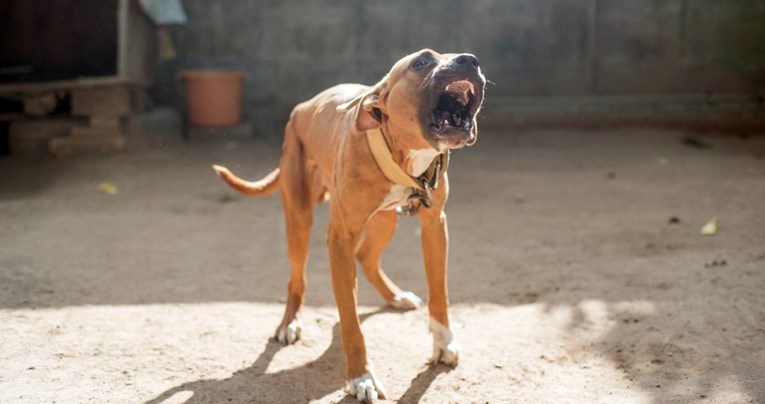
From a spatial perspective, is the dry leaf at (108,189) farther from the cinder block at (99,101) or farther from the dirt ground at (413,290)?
the cinder block at (99,101)

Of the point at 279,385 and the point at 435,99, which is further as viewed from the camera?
the point at 279,385

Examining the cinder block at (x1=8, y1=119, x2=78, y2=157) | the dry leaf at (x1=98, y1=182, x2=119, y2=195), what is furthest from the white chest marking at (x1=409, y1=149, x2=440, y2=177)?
the cinder block at (x1=8, y1=119, x2=78, y2=157)

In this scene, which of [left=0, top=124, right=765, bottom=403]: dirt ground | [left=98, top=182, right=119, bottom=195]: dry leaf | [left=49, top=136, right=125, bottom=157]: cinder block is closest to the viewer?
[left=0, top=124, right=765, bottom=403]: dirt ground

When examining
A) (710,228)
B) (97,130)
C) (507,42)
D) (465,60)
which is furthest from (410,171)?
(507,42)

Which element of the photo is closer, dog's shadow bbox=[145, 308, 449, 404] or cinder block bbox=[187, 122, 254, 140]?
dog's shadow bbox=[145, 308, 449, 404]

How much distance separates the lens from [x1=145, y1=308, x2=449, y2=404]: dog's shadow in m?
3.26

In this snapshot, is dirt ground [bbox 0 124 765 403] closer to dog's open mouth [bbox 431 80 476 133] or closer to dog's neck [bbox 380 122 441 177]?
dog's neck [bbox 380 122 441 177]

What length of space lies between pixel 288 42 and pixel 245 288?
542 centimetres

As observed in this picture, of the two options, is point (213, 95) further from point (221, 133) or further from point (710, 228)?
point (710, 228)

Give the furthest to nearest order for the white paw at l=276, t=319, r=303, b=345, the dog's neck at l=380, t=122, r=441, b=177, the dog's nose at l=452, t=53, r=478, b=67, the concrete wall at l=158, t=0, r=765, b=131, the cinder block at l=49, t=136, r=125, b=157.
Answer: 1. the concrete wall at l=158, t=0, r=765, b=131
2. the cinder block at l=49, t=136, r=125, b=157
3. the white paw at l=276, t=319, r=303, b=345
4. the dog's neck at l=380, t=122, r=441, b=177
5. the dog's nose at l=452, t=53, r=478, b=67

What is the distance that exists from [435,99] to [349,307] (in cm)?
97

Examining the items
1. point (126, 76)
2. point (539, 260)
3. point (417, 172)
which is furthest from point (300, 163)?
point (126, 76)

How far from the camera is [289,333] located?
3914 millimetres

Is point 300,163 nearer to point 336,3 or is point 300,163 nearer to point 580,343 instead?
point 580,343
